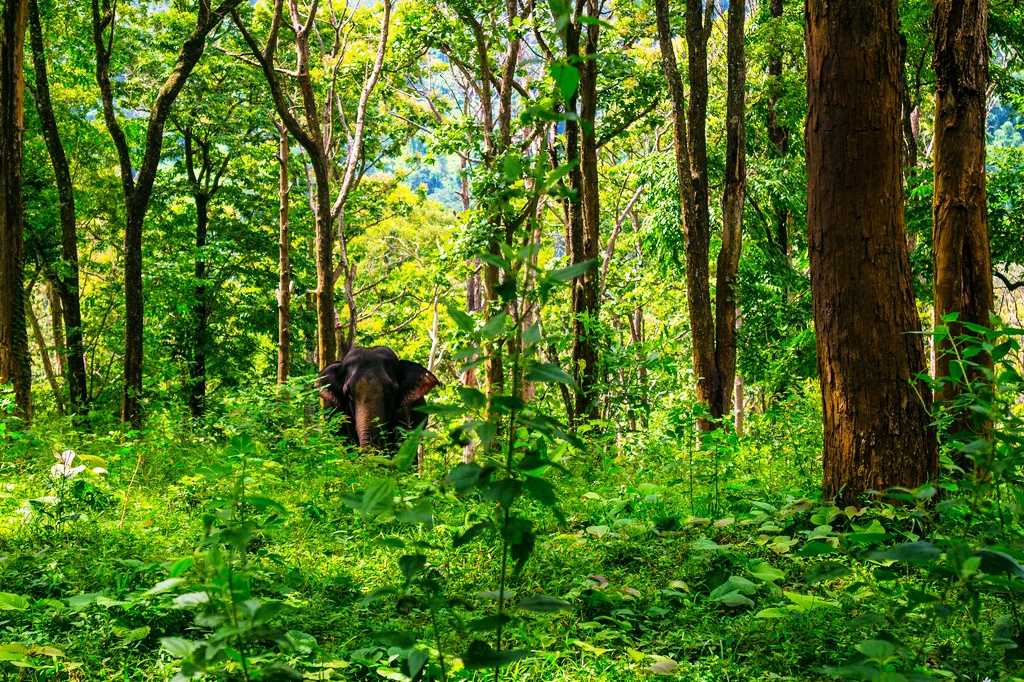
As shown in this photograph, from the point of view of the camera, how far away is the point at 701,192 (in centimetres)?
992

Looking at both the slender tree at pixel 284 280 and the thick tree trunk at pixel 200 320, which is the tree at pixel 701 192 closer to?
the slender tree at pixel 284 280

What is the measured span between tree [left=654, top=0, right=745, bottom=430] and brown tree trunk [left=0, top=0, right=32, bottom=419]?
7.16 meters

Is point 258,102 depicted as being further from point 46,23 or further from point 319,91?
point 46,23

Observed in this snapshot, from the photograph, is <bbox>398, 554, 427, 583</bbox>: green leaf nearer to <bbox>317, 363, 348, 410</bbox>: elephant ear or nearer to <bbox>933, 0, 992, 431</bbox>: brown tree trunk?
<bbox>933, 0, 992, 431</bbox>: brown tree trunk

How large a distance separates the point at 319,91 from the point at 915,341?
66.9 feet

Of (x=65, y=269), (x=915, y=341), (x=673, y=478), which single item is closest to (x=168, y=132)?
(x=65, y=269)

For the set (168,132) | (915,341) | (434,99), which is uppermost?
(434,99)

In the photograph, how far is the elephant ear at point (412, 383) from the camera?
12005 millimetres

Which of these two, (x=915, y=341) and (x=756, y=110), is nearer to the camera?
(x=915, y=341)

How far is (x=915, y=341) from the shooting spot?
466cm

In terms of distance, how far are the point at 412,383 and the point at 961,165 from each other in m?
7.66

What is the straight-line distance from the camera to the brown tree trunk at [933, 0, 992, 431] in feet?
20.7

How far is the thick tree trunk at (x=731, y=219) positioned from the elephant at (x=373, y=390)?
3766mm

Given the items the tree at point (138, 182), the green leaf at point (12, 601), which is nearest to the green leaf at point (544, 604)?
the green leaf at point (12, 601)
